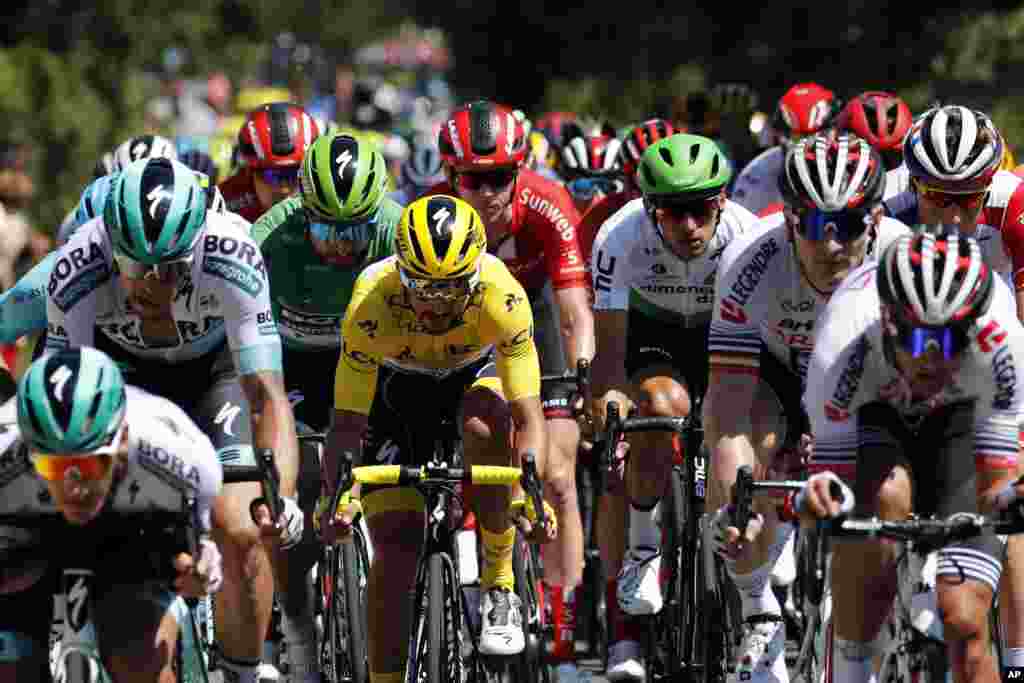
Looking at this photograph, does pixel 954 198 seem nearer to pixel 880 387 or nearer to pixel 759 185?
pixel 880 387

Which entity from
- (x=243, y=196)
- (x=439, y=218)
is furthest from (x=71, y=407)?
(x=243, y=196)

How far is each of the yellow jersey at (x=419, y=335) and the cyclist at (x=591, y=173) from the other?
5223 mm

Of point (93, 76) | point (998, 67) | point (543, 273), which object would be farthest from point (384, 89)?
point (543, 273)

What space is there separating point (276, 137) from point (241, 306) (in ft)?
12.1

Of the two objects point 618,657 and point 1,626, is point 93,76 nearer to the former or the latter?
point 618,657

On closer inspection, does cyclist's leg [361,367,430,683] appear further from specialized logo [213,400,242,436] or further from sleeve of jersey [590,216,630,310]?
sleeve of jersey [590,216,630,310]

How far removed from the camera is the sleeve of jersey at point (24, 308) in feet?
29.7

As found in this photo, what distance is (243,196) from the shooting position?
12.1 metres

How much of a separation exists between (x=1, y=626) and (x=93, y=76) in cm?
2396

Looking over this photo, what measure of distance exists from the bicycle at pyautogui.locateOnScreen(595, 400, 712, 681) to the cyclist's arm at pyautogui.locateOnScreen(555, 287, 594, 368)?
2.69 ft

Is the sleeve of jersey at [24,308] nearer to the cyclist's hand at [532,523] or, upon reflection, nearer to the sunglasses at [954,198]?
the cyclist's hand at [532,523]

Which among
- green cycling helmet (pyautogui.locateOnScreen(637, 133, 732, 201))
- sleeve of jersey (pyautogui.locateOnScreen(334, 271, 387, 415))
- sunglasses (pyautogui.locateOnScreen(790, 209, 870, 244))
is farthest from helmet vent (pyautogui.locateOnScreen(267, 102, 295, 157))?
sunglasses (pyautogui.locateOnScreen(790, 209, 870, 244))

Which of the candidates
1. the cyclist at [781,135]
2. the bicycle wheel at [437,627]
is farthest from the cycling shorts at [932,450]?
the cyclist at [781,135]

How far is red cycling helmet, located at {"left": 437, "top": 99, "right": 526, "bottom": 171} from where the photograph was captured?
10.4 m
